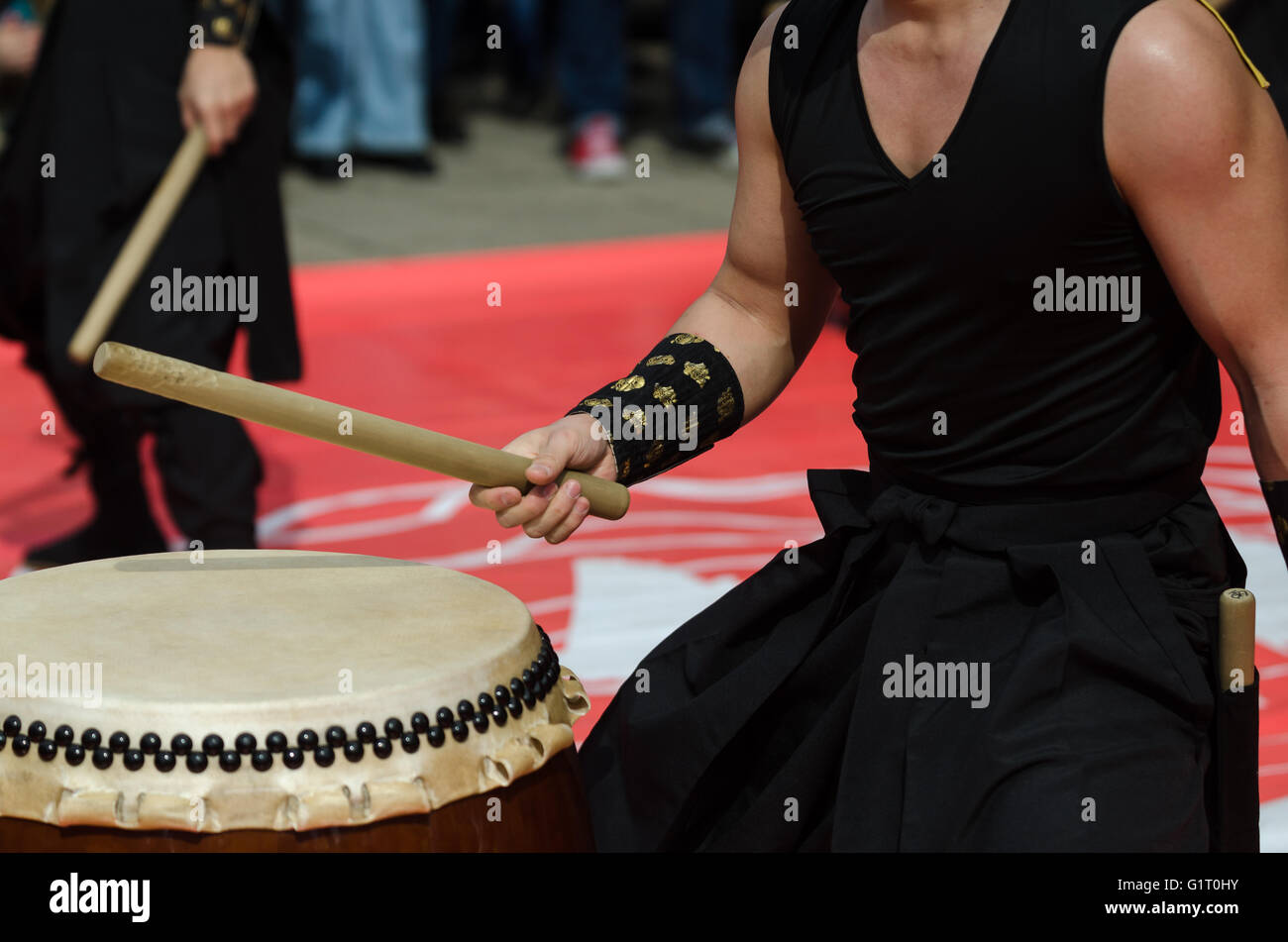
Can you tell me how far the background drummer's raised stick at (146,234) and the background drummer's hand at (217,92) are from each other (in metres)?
0.02

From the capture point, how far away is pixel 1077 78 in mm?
1441

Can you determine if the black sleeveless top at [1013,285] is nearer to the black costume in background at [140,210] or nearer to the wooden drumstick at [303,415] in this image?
the wooden drumstick at [303,415]

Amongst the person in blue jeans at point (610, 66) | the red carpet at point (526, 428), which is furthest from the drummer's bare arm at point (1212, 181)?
the person in blue jeans at point (610, 66)

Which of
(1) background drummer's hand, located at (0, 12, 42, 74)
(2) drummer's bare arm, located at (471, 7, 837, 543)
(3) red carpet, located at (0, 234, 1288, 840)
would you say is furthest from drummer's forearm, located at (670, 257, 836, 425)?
(1) background drummer's hand, located at (0, 12, 42, 74)

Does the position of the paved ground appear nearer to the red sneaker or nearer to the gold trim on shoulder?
the red sneaker

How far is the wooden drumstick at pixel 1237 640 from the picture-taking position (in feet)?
4.92

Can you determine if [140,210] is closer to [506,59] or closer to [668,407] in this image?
[668,407]

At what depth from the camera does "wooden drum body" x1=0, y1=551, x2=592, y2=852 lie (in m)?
1.36

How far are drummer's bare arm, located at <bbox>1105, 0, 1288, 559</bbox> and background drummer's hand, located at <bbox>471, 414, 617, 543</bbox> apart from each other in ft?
1.75

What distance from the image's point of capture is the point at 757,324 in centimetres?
182

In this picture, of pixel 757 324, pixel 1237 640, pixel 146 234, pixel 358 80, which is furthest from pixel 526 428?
pixel 358 80
